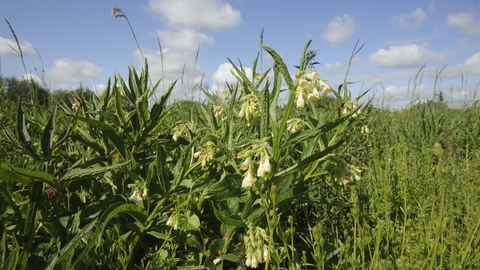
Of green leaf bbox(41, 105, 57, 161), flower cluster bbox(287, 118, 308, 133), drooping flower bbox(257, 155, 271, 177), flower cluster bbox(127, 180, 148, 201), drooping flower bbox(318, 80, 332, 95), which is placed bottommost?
flower cluster bbox(127, 180, 148, 201)

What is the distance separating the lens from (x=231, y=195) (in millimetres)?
1375

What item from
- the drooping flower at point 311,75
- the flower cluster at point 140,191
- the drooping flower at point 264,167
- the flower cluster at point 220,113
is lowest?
the flower cluster at point 140,191

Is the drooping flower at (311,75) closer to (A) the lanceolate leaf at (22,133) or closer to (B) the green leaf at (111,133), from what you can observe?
(B) the green leaf at (111,133)

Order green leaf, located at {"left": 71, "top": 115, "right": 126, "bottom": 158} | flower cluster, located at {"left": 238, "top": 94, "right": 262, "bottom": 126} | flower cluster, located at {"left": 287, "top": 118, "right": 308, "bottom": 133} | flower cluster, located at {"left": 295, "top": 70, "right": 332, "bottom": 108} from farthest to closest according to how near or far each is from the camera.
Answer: flower cluster, located at {"left": 287, "top": 118, "right": 308, "bottom": 133}
flower cluster, located at {"left": 238, "top": 94, "right": 262, "bottom": 126}
green leaf, located at {"left": 71, "top": 115, "right": 126, "bottom": 158}
flower cluster, located at {"left": 295, "top": 70, "right": 332, "bottom": 108}

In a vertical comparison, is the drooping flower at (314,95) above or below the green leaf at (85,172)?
Result: above

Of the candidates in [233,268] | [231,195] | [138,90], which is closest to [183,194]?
[231,195]

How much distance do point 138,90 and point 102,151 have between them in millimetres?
359

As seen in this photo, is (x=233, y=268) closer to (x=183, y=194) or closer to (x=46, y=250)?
(x=183, y=194)

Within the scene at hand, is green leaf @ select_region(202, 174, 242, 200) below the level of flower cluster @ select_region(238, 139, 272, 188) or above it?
below

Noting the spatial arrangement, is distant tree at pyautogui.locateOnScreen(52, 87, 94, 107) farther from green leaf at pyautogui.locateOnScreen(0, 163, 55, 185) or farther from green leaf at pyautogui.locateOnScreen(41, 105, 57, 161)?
green leaf at pyautogui.locateOnScreen(0, 163, 55, 185)

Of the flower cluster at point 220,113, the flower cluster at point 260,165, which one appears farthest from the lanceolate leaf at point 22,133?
the flower cluster at point 220,113

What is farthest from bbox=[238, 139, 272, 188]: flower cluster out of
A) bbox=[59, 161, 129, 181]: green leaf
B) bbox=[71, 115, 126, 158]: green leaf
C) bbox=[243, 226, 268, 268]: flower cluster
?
bbox=[71, 115, 126, 158]: green leaf

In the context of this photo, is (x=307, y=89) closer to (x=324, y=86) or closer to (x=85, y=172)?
(x=324, y=86)

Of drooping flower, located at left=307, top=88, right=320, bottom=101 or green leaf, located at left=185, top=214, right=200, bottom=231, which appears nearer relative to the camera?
drooping flower, located at left=307, top=88, right=320, bottom=101
